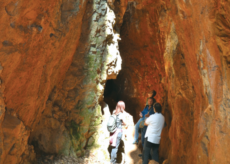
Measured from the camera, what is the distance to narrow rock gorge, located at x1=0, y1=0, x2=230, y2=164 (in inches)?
99.6

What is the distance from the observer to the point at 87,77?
17.9ft

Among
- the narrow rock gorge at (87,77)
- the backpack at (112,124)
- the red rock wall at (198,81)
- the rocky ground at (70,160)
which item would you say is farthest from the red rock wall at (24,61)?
the red rock wall at (198,81)

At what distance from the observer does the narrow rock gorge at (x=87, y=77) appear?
2529 mm

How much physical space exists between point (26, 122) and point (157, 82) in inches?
259

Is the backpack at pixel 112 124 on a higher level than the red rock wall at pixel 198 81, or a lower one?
lower

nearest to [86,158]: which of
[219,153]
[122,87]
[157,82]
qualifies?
[219,153]

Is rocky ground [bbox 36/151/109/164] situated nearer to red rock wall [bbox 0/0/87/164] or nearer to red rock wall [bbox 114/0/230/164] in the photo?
red rock wall [bbox 0/0/87/164]

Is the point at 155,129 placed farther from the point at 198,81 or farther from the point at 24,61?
the point at 24,61

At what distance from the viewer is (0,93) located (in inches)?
106

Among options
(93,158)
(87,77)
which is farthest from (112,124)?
(87,77)

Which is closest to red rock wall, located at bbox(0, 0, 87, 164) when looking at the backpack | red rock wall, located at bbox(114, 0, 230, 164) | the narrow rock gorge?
the narrow rock gorge

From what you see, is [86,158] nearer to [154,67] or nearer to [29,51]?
[29,51]

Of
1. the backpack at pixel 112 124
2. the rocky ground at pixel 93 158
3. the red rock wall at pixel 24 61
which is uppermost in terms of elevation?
the red rock wall at pixel 24 61

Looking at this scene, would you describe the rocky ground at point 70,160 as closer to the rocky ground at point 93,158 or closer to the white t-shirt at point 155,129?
the rocky ground at point 93,158
